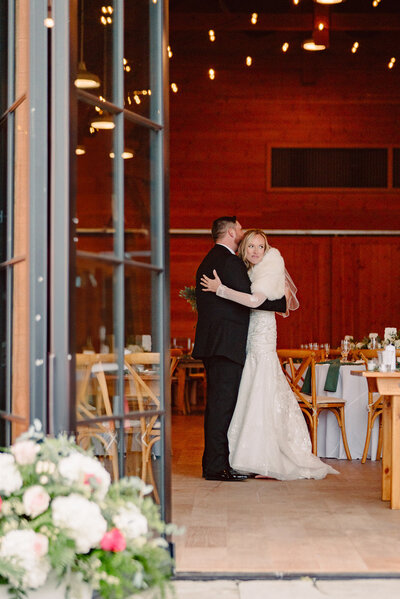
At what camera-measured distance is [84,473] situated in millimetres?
2758

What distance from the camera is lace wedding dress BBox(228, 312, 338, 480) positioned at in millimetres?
6402

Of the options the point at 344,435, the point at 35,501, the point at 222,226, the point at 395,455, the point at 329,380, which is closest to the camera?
the point at 35,501

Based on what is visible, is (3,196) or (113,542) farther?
(3,196)

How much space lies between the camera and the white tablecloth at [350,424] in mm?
7605

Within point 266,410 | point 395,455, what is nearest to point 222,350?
point 266,410

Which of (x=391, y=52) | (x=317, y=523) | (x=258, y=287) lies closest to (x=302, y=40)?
(x=391, y=52)

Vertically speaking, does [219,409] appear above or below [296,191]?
below

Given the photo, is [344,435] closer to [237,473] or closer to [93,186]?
[237,473]

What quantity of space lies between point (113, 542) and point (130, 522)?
0.11m

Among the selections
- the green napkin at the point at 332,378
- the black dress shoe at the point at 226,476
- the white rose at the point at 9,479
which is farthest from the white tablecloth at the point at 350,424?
the white rose at the point at 9,479

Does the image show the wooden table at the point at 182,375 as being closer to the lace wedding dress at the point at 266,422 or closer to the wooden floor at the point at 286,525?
the wooden floor at the point at 286,525

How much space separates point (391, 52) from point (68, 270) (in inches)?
483

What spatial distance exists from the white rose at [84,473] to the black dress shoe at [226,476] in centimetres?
368

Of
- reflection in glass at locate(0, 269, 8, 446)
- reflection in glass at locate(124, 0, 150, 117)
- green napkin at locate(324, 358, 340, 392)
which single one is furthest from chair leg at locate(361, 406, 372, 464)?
reflection in glass at locate(0, 269, 8, 446)
